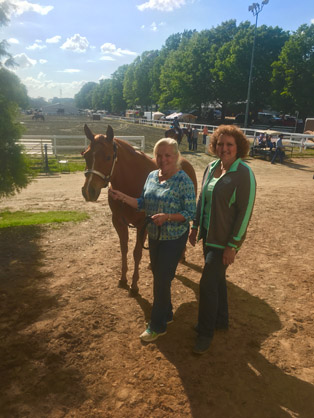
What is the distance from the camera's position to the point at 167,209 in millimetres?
2791

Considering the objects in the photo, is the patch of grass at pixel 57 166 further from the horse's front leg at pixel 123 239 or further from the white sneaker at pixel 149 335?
the white sneaker at pixel 149 335

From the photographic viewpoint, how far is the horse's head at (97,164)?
340 centimetres


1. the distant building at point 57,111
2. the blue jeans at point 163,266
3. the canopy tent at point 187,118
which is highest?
the distant building at point 57,111

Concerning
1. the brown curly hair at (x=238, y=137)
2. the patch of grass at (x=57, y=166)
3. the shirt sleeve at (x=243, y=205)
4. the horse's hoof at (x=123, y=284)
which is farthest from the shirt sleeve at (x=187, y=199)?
the patch of grass at (x=57, y=166)

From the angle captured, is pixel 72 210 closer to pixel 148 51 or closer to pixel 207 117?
pixel 207 117

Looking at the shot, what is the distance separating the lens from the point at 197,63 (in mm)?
47125

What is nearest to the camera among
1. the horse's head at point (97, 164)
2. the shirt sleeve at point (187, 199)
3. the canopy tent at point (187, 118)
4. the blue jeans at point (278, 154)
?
the shirt sleeve at point (187, 199)

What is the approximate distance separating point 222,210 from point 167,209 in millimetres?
527

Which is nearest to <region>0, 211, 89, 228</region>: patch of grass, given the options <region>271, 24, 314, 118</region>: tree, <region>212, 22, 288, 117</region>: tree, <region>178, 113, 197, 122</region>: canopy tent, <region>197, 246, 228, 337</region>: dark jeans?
<region>197, 246, 228, 337</region>: dark jeans

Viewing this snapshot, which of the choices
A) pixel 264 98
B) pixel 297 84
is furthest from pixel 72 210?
pixel 264 98

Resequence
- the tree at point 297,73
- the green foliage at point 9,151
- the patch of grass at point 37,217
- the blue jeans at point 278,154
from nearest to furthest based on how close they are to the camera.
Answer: the green foliage at point 9,151, the patch of grass at point 37,217, the blue jeans at point 278,154, the tree at point 297,73

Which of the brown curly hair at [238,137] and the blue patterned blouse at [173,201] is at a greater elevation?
the brown curly hair at [238,137]

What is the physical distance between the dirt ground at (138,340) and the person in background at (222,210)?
0.45 meters

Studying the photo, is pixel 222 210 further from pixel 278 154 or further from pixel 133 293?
pixel 278 154
